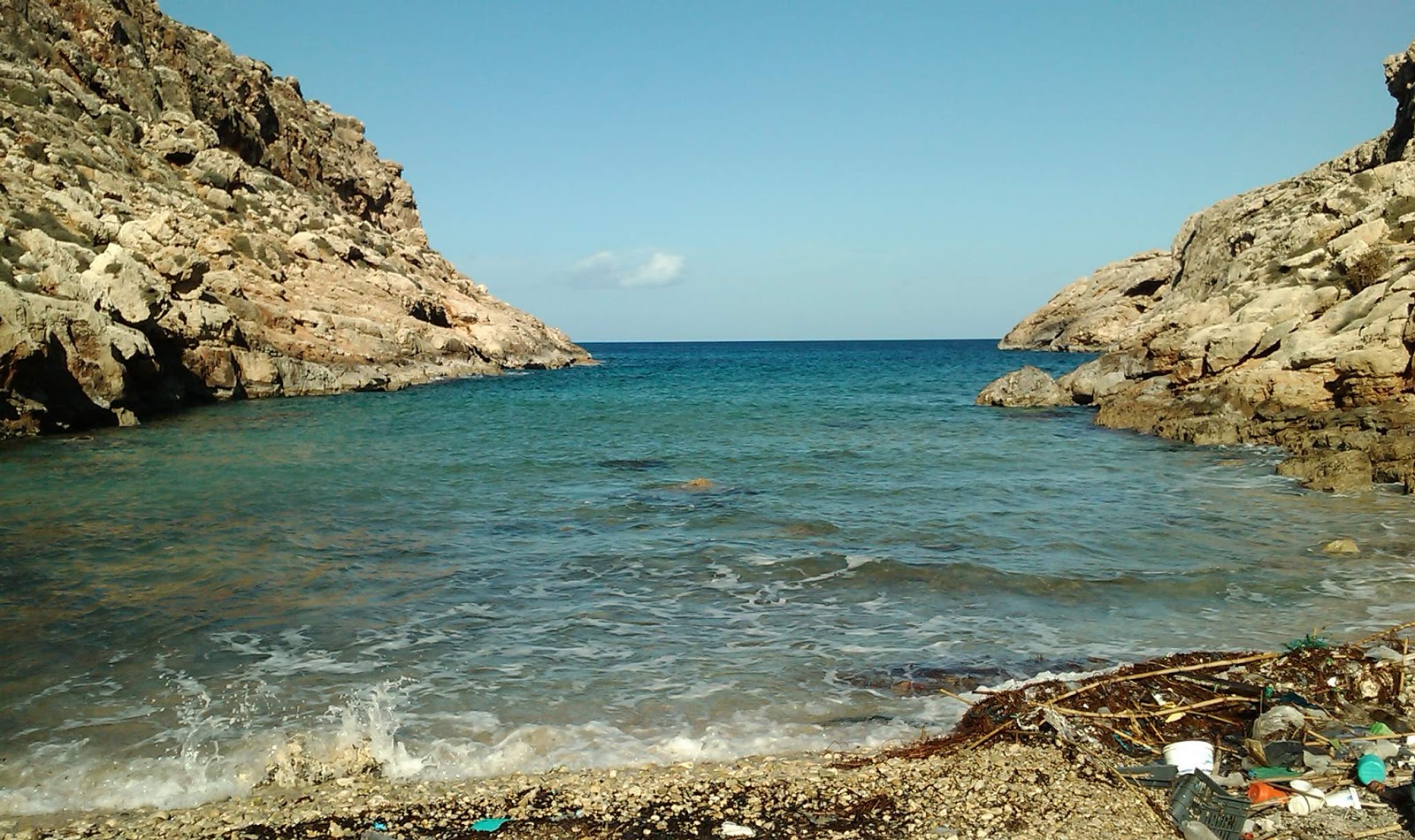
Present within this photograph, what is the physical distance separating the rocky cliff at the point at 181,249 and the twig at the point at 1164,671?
23.6m

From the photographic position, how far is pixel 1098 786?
5.37m

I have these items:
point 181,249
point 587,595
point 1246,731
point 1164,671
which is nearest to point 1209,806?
point 1246,731

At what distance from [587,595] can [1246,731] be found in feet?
21.1

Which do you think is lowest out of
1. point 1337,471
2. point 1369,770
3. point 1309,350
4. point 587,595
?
point 587,595

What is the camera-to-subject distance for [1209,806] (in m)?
4.90

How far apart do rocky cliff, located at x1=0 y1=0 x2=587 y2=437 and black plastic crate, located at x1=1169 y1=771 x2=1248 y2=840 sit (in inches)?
966

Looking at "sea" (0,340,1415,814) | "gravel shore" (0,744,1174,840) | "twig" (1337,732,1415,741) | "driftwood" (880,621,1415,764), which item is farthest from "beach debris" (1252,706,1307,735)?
"sea" (0,340,1415,814)

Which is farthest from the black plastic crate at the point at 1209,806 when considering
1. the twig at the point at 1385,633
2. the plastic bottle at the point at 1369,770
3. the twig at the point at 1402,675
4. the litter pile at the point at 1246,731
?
the twig at the point at 1385,633

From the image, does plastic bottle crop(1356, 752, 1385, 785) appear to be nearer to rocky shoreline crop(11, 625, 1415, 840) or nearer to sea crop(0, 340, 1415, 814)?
rocky shoreline crop(11, 625, 1415, 840)

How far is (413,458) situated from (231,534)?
8089 millimetres

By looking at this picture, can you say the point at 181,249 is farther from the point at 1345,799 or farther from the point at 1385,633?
the point at 1345,799

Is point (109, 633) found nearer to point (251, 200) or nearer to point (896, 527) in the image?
point (896, 527)

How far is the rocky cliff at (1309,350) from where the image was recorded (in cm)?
1839

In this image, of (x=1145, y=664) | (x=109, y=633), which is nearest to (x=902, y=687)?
(x=1145, y=664)
